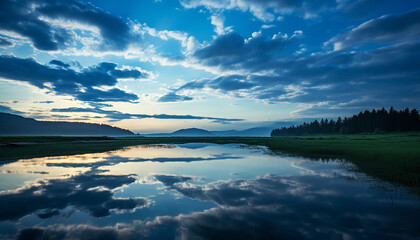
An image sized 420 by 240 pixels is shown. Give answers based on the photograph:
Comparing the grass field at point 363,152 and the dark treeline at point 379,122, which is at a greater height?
the dark treeline at point 379,122

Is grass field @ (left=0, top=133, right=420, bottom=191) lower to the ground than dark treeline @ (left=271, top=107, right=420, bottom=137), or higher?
lower

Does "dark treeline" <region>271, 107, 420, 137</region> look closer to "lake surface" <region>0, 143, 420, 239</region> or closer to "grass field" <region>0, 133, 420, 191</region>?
"grass field" <region>0, 133, 420, 191</region>

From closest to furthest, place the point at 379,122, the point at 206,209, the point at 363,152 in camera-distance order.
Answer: the point at 206,209 < the point at 363,152 < the point at 379,122

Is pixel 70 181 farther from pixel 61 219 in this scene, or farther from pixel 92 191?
pixel 61 219

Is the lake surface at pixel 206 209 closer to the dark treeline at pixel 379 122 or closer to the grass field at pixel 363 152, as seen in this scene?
the grass field at pixel 363 152

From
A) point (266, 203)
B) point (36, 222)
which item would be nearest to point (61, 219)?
point (36, 222)

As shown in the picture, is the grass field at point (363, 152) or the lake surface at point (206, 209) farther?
the grass field at point (363, 152)

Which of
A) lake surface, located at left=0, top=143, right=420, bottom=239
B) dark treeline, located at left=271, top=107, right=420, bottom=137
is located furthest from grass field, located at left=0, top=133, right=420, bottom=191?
dark treeline, located at left=271, top=107, right=420, bottom=137

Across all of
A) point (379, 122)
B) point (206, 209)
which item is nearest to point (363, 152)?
point (206, 209)

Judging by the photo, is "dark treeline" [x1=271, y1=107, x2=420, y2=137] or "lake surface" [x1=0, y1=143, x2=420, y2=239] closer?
"lake surface" [x1=0, y1=143, x2=420, y2=239]

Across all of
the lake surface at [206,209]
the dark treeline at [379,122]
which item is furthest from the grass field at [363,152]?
the dark treeline at [379,122]

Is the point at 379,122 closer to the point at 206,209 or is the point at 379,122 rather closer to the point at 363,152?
the point at 363,152

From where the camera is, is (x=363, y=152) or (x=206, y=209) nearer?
(x=206, y=209)

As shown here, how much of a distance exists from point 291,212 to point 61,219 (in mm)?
9497
